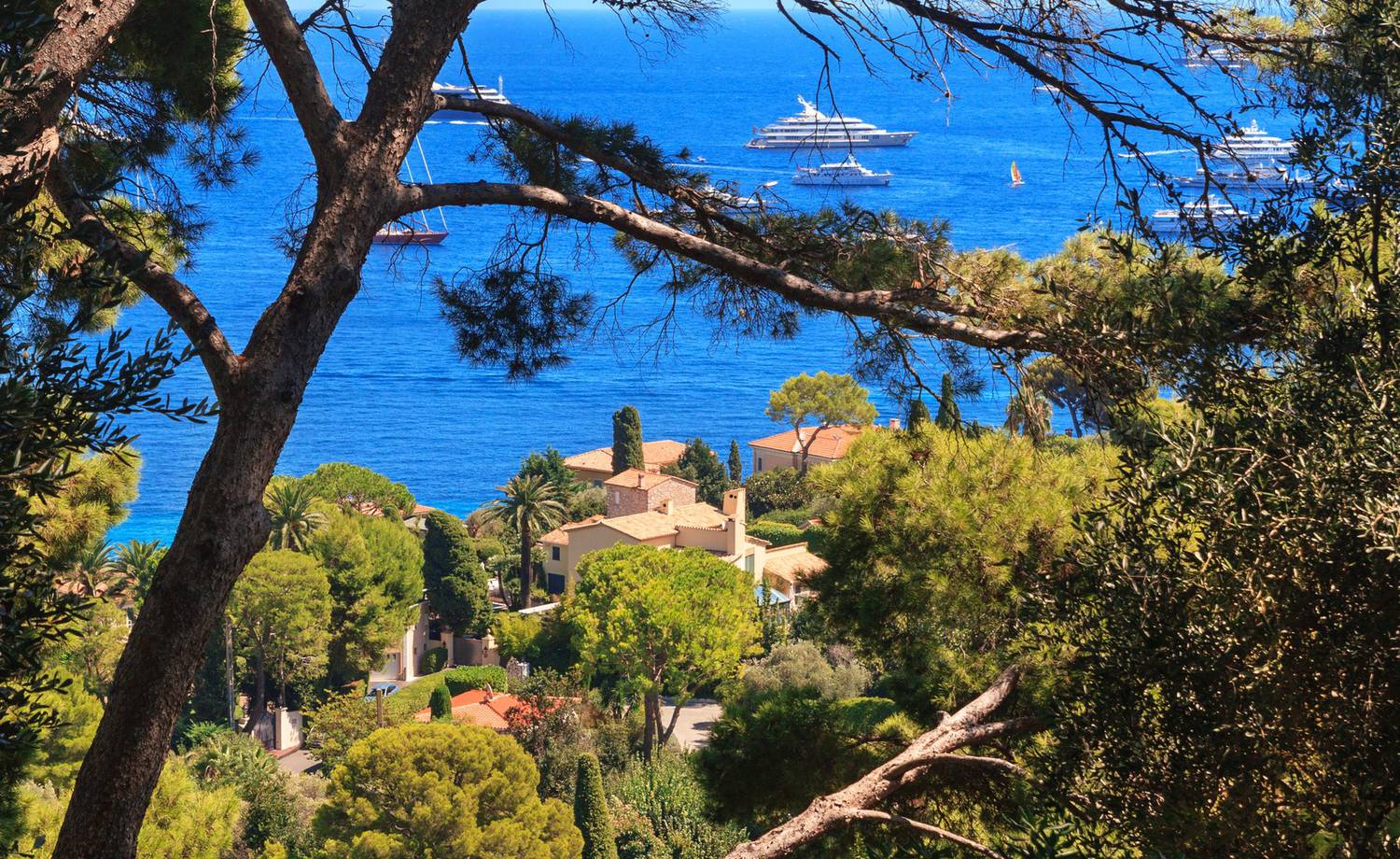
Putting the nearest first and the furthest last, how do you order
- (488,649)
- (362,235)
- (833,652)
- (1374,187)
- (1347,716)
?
1. (1347,716)
2. (1374,187)
3. (362,235)
4. (833,652)
5. (488,649)

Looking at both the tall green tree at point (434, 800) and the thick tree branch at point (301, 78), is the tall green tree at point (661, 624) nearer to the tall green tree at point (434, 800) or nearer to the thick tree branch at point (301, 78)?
the tall green tree at point (434, 800)

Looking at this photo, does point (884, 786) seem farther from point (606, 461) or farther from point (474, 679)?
point (606, 461)

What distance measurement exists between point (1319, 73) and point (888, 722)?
154 inches

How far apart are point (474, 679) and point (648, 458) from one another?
1728 cm

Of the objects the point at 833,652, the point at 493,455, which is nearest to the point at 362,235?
the point at 833,652

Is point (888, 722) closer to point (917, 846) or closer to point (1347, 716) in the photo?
point (917, 846)

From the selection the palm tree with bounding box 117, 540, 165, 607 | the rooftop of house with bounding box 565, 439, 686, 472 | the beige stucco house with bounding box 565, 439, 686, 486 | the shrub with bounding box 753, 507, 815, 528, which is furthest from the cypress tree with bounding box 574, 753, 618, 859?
the rooftop of house with bounding box 565, 439, 686, 472

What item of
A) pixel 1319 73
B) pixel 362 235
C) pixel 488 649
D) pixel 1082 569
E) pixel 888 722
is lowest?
pixel 488 649

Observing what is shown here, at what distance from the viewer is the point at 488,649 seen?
118 feet

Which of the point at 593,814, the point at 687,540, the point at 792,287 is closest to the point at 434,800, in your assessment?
the point at 593,814

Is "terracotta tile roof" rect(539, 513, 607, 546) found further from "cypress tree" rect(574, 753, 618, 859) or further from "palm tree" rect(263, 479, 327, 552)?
"cypress tree" rect(574, 753, 618, 859)

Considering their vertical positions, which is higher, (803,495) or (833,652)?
(803,495)

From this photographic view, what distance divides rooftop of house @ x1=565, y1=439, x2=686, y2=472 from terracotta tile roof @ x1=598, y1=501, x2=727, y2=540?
30.2ft

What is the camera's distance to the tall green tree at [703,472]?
4519 cm
